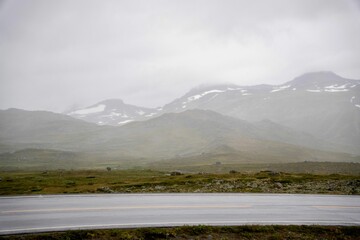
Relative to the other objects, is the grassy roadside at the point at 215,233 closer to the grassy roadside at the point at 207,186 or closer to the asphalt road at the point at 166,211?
the asphalt road at the point at 166,211

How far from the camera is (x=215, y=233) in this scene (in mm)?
14102

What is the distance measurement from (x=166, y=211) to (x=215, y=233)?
3.91m

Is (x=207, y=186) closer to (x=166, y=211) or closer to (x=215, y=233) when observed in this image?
(x=166, y=211)

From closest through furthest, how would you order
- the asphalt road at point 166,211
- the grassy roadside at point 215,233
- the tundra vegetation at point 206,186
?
1. the grassy roadside at point 215,233
2. the asphalt road at point 166,211
3. the tundra vegetation at point 206,186

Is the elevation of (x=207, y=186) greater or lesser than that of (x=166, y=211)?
lesser

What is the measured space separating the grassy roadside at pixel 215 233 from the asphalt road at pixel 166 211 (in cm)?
71

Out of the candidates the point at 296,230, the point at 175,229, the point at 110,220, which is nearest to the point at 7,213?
the point at 110,220

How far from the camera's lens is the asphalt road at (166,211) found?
1486cm

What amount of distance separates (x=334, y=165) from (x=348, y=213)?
93299mm

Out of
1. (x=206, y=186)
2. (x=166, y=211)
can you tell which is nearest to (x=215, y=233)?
(x=166, y=211)

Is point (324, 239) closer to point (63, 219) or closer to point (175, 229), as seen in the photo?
point (175, 229)

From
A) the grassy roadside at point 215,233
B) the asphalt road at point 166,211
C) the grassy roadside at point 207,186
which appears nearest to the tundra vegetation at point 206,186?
the grassy roadside at point 207,186

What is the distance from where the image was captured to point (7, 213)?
1631 centimetres

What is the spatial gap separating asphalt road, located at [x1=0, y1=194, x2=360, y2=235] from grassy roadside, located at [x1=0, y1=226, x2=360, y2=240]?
707 millimetres
